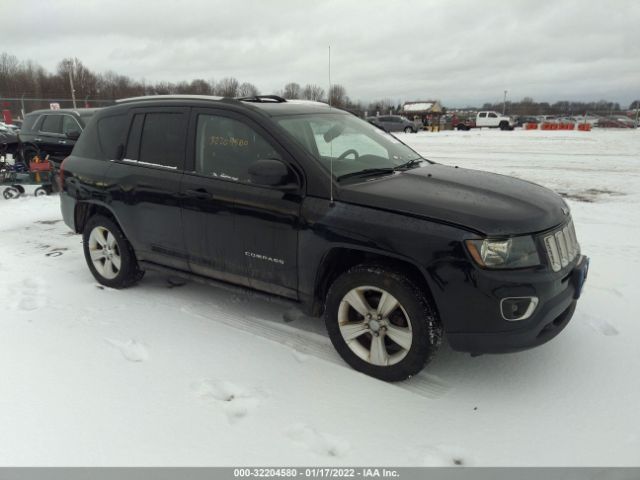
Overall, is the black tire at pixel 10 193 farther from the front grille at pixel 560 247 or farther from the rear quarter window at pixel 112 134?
the front grille at pixel 560 247

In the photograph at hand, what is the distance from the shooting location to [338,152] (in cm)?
385

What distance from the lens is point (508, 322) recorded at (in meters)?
2.87

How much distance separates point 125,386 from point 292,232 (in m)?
1.53

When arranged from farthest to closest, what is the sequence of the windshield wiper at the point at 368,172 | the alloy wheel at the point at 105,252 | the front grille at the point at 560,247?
the alloy wheel at the point at 105,252, the windshield wiper at the point at 368,172, the front grille at the point at 560,247

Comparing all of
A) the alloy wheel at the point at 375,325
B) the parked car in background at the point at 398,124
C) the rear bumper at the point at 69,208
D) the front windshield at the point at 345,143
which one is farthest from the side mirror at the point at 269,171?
the parked car in background at the point at 398,124

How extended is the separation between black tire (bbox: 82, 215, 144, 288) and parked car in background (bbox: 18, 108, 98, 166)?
24.6ft

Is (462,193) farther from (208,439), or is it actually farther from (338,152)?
(208,439)

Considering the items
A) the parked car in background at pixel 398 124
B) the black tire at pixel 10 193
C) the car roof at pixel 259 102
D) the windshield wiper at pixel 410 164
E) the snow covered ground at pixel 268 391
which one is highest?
the parked car in background at pixel 398 124

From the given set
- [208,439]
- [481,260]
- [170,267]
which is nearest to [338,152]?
[481,260]

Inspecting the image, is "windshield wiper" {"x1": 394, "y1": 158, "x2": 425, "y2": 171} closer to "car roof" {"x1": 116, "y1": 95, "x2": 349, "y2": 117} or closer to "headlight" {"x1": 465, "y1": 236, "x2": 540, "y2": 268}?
"car roof" {"x1": 116, "y1": 95, "x2": 349, "y2": 117}

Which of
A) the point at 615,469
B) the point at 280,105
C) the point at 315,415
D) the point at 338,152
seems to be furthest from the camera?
the point at 280,105

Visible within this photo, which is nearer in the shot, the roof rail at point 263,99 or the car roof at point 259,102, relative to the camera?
the car roof at point 259,102

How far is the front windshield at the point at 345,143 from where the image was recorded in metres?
3.68

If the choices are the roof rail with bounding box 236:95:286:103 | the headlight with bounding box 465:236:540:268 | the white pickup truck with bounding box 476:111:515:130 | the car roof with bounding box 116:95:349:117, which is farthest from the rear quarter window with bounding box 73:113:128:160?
the white pickup truck with bounding box 476:111:515:130
